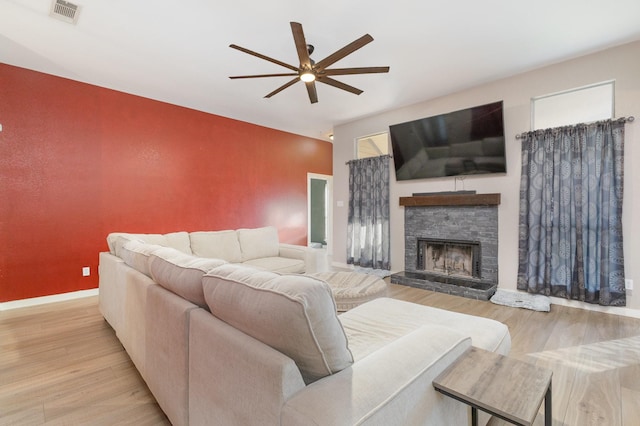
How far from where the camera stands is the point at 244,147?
559 cm

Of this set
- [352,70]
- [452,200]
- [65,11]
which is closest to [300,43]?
[352,70]

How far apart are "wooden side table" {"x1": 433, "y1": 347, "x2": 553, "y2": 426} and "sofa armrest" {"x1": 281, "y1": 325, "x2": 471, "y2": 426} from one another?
0.15 ft

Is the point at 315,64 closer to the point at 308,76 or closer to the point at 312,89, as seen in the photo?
the point at 308,76

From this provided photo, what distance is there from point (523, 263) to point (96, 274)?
5.61 meters

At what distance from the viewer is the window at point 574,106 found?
3252 millimetres

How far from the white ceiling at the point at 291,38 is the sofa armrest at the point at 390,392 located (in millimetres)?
2651

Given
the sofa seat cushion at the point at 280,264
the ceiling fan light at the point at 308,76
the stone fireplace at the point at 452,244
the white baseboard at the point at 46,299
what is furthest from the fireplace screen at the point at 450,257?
the white baseboard at the point at 46,299

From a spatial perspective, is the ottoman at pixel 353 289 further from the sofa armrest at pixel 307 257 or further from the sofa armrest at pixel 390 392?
the sofa armrest at pixel 390 392

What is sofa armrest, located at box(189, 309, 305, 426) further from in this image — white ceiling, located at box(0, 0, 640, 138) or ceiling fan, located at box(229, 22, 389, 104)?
white ceiling, located at box(0, 0, 640, 138)

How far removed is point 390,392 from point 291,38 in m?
3.19

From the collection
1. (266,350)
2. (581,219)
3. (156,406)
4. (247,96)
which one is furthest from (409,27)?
(156,406)

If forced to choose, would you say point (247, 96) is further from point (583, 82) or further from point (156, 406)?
point (583, 82)

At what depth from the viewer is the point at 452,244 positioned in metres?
4.37

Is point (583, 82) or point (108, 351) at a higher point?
point (583, 82)
